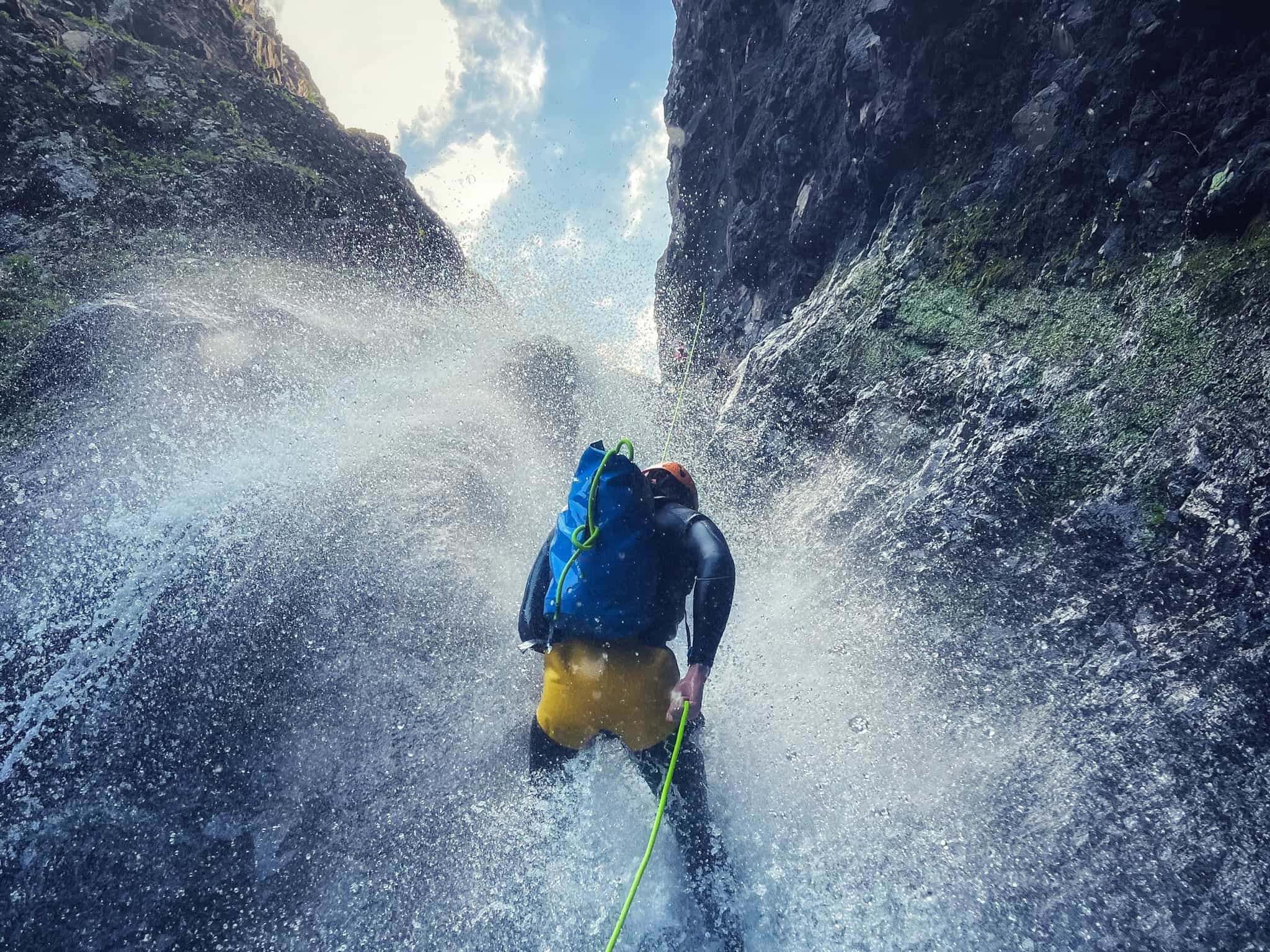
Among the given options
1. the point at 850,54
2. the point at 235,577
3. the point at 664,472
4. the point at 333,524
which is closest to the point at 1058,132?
the point at 850,54

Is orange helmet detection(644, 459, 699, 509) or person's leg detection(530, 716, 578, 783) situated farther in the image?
orange helmet detection(644, 459, 699, 509)

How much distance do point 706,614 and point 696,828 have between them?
4.85 ft

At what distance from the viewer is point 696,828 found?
3.15 meters

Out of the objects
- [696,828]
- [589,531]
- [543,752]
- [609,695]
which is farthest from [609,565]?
[696,828]

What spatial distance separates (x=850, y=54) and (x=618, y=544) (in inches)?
369

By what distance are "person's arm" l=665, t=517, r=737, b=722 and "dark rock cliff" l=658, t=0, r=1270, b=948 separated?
2.27 m

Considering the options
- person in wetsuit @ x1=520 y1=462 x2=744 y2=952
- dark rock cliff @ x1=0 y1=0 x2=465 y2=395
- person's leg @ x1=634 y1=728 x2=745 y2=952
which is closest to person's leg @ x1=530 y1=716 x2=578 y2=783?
person in wetsuit @ x1=520 y1=462 x2=744 y2=952

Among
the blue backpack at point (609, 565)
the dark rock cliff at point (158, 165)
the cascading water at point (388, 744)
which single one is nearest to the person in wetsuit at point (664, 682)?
the blue backpack at point (609, 565)

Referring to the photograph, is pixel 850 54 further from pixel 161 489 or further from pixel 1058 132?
pixel 161 489

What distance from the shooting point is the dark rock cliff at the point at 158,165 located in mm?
8375

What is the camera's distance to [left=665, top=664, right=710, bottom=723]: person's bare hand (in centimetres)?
272

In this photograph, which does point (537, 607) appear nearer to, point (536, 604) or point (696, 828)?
point (536, 604)

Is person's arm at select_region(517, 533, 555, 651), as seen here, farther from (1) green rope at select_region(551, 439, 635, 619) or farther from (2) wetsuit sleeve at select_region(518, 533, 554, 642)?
(1) green rope at select_region(551, 439, 635, 619)

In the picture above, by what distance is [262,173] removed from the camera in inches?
493
